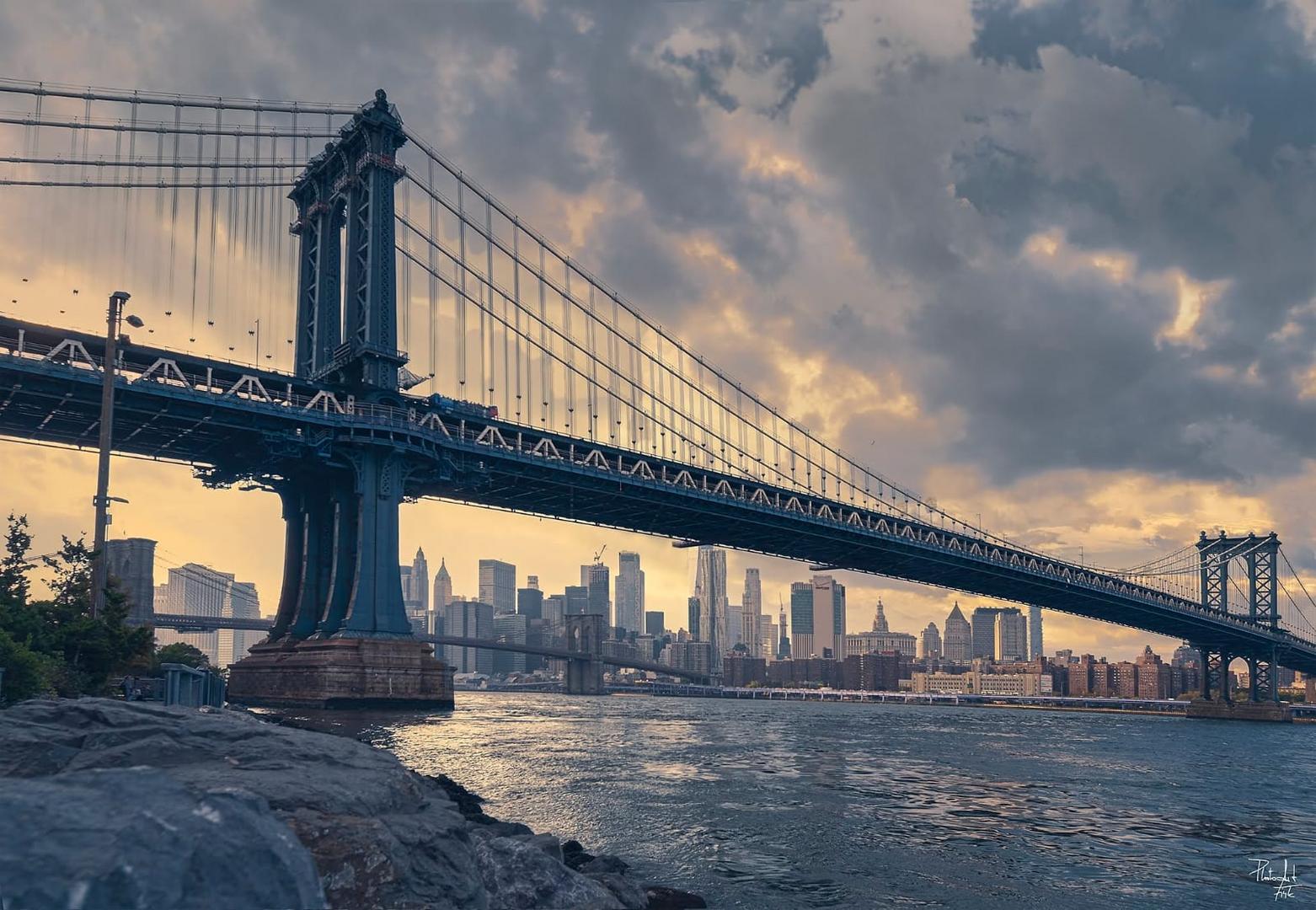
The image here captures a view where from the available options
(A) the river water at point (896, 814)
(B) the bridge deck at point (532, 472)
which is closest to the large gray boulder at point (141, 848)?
(A) the river water at point (896, 814)

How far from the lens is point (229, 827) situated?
6582mm

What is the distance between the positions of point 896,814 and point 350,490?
165ft

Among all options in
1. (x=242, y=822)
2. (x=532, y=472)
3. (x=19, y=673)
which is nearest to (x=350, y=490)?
(x=532, y=472)

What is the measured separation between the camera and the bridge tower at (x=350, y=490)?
2458 inches

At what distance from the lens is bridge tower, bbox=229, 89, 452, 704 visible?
2458 inches

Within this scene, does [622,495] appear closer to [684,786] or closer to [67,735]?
[684,786]

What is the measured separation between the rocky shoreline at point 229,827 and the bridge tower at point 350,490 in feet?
164

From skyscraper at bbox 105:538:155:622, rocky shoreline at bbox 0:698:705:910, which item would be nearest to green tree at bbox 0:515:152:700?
rocky shoreline at bbox 0:698:705:910

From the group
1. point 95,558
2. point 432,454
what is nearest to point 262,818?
point 95,558

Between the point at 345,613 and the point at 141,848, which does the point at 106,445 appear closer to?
the point at 141,848

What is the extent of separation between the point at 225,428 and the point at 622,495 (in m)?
33.4

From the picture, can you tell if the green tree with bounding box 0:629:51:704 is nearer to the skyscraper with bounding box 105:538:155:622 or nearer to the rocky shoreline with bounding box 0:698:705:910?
the rocky shoreline with bounding box 0:698:705:910

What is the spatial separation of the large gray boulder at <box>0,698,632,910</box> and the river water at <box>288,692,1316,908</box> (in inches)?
302

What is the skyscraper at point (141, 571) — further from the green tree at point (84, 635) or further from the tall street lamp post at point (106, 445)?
the tall street lamp post at point (106, 445)
